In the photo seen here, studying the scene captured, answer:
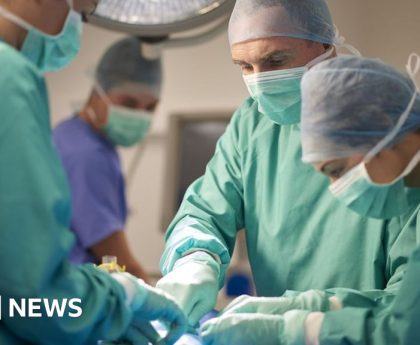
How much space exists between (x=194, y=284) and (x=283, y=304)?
0.69 ft

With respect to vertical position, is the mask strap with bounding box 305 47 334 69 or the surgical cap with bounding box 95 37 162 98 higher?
the mask strap with bounding box 305 47 334 69

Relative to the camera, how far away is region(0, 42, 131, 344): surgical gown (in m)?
1.01

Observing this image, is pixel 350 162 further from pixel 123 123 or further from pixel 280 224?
pixel 123 123

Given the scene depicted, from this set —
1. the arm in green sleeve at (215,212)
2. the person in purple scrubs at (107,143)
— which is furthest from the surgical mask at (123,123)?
the arm in green sleeve at (215,212)

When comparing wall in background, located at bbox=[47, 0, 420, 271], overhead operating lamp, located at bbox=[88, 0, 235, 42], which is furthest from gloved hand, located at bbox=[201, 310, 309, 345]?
wall in background, located at bbox=[47, 0, 420, 271]

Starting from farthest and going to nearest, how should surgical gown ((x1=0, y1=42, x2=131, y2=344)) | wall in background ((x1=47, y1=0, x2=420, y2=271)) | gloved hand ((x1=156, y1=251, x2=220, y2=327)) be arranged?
1. wall in background ((x1=47, y1=0, x2=420, y2=271))
2. gloved hand ((x1=156, y1=251, x2=220, y2=327))
3. surgical gown ((x1=0, y1=42, x2=131, y2=344))

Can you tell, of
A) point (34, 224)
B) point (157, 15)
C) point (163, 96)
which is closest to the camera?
point (34, 224)

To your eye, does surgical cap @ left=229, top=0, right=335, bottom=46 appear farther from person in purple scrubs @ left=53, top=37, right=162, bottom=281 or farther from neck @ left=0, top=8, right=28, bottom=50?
person in purple scrubs @ left=53, top=37, right=162, bottom=281

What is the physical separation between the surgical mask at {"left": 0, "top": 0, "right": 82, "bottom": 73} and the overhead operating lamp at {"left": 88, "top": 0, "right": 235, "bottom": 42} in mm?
617

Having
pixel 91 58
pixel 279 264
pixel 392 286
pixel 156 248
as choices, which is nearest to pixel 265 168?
pixel 279 264

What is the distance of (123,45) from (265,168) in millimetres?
1516

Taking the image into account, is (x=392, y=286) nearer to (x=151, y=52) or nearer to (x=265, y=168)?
(x=265, y=168)

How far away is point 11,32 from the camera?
1.20 meters

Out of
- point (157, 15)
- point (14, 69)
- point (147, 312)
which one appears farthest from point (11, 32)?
point (157, 15)
